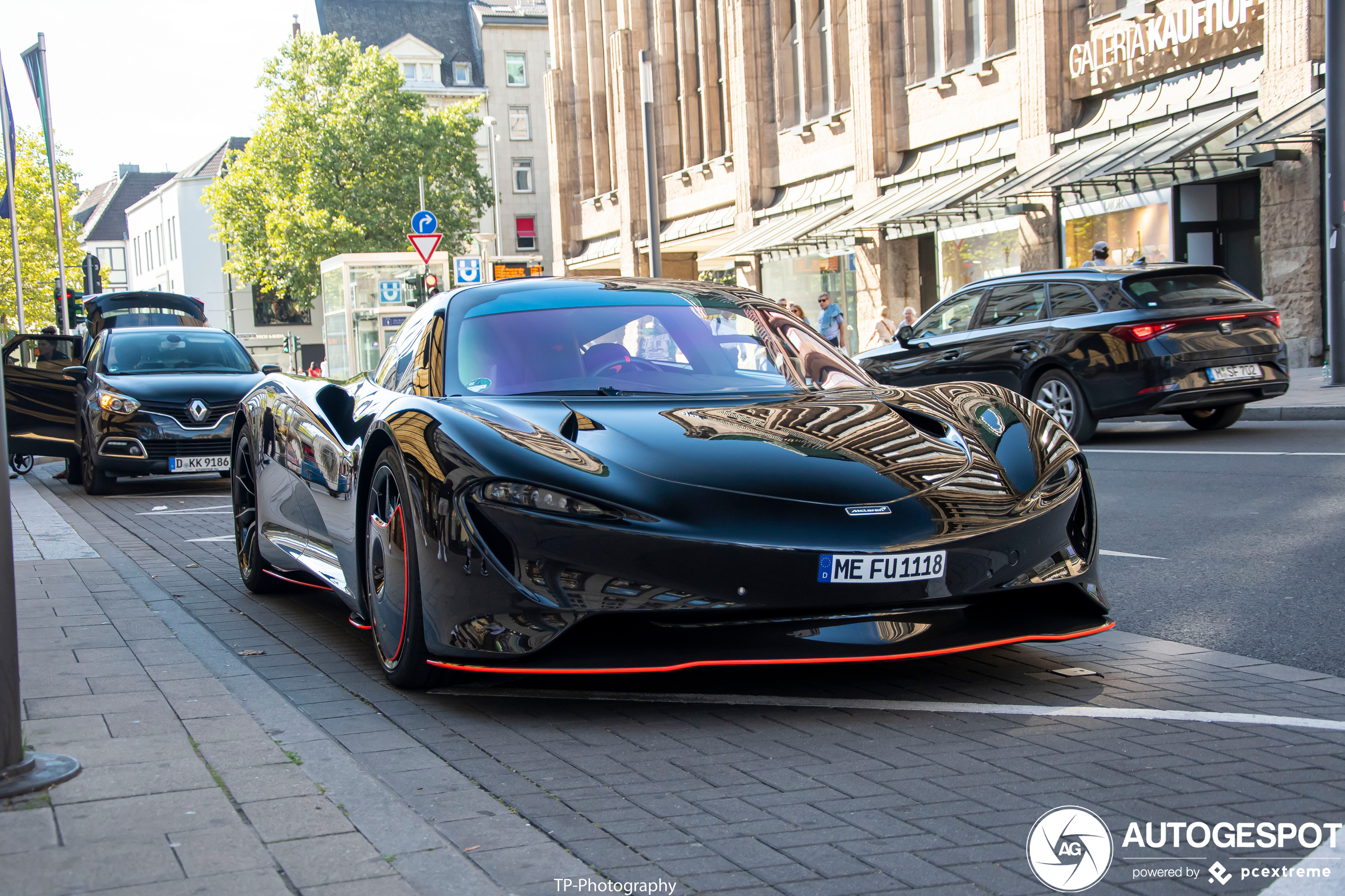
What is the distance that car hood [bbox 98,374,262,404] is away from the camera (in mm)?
13367

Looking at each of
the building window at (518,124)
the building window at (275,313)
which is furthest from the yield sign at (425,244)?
the building window at (275,313)

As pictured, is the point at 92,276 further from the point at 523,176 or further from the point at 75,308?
the point at 523,176

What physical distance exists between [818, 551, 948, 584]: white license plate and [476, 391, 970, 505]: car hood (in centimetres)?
18

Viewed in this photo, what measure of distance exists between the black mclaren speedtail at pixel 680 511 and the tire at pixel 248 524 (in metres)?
1.57

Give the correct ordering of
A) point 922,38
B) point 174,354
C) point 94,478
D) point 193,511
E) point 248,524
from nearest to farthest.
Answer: point 248,524
point 193,511
point 94,478
point 174,354
point 922,38

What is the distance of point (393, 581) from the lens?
449 cm

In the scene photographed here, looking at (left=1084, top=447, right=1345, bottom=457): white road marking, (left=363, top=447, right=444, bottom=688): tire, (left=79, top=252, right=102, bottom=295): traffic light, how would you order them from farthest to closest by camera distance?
(left=79, top=252, right=102, bottom=295): traffic light < (left=1084, top=447, right=1345, bottom=457): white road marking < (left=363, top=447, right=444, bottom=688): tire

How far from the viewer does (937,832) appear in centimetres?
301

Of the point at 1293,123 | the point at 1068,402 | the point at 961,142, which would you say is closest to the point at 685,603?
the point at 1068,402

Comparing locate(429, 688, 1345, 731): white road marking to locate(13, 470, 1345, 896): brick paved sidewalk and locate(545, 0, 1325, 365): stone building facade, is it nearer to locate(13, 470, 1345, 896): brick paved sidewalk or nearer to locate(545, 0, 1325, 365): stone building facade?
locate(13, 470, 1345, 896): brick paved sidewalk

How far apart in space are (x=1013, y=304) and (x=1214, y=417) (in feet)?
7.46

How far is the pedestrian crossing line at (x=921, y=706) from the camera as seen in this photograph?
3.85 meters

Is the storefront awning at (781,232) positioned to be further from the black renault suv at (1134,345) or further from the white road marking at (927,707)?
the white road marking at (927,707)

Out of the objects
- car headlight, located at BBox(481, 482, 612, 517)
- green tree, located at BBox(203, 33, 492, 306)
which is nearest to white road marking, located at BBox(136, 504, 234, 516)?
car headlight, located at BBox(481, 482, 612, 517)
